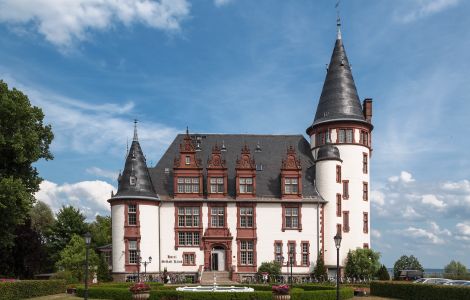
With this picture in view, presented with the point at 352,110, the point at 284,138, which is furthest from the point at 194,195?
the point at 352,110

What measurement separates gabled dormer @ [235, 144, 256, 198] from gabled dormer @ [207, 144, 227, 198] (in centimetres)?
140

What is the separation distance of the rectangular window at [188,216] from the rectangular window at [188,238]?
0.79 meters

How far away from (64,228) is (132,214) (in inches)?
1029

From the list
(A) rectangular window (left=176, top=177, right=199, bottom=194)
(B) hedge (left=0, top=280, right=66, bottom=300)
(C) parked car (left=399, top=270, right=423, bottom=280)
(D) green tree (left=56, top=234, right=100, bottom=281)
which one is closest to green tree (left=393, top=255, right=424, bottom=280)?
(C) parked car (left=399, top=270, right=423, bottom=280)

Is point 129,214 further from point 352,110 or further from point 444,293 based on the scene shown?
point 444,293

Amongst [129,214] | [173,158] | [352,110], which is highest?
[352,110]

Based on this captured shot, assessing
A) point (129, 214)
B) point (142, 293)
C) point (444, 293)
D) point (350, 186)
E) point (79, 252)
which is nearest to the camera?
point (142, 293)

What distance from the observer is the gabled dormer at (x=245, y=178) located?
54.2 metres

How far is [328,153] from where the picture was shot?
54.4 metres

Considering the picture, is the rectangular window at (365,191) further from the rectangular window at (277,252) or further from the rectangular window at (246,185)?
the rectangular window at (246,185)

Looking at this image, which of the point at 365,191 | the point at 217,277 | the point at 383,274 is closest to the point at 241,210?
the point at 217,277

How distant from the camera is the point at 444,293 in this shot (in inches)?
1249

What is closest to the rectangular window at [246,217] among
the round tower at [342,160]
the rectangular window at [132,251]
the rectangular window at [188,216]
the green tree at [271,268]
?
the green tree at [271,268]

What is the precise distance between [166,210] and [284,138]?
1558 cm
